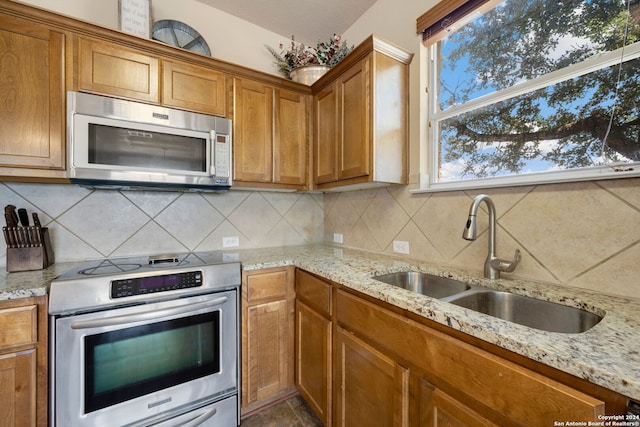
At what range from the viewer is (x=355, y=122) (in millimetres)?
1668

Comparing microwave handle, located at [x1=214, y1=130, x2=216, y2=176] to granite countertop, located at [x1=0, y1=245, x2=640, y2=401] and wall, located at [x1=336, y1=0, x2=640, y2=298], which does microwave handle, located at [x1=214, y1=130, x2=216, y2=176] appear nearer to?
granite countertop, located at [x1=0, y1=245, x2=640, y2=401]

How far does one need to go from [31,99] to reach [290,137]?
1414 millimetres

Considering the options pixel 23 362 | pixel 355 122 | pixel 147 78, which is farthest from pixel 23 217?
pixel 355 122

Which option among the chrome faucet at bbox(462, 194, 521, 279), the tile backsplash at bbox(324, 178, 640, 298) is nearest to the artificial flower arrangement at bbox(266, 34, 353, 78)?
the tile backsplash at bbox(324, 178, 640, 298)

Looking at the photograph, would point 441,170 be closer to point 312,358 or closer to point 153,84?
point 312,358

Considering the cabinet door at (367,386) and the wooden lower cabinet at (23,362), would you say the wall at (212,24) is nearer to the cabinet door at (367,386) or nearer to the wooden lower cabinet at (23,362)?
the wooden lower cabinet at (23,362)

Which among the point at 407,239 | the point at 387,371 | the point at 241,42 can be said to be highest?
the point at 241,42

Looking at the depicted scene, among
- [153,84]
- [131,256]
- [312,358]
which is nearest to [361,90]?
[153,84]

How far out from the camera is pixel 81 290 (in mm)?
1143

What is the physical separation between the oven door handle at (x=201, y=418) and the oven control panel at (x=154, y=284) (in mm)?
683

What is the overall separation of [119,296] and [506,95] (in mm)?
2105

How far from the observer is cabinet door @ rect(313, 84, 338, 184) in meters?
1.85

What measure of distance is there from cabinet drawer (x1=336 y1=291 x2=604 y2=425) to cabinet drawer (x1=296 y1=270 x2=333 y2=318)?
316mm

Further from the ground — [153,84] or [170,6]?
[170,6]
